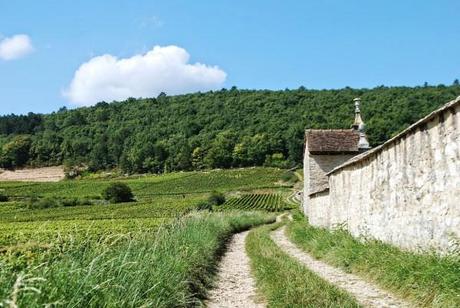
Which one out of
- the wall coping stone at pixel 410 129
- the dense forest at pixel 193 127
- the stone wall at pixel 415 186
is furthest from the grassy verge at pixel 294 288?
the dense forest at pixel 193 127

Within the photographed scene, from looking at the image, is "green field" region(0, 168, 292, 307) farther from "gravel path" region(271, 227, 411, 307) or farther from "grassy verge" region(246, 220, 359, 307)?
"gravel path" region(271, 227, 411, 307)

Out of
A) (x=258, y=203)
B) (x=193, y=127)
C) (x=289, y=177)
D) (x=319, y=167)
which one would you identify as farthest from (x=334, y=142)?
(x=193, y=127)

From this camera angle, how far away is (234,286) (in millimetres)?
8742

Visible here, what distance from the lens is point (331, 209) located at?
55.6 feet

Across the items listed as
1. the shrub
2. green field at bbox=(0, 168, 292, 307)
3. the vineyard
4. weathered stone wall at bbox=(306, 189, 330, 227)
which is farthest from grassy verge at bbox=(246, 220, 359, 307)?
the shrub

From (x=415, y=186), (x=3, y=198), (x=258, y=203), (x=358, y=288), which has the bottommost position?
(x=258, y=203)

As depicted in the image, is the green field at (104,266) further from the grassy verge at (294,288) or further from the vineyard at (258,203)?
the vineyard at (258,203)

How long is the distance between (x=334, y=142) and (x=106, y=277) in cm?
2043

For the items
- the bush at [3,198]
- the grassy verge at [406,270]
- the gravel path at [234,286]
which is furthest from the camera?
the bush at [3,198]

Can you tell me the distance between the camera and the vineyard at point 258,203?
60525 millimetres

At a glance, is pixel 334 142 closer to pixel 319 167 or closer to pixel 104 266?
pixel 319 167

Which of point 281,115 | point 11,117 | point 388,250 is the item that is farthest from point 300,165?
point 11,117

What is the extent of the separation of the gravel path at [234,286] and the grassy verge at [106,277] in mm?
282

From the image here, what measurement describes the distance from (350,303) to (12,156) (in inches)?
5568
